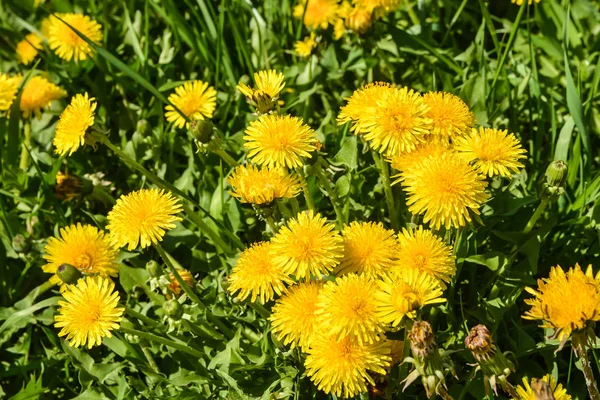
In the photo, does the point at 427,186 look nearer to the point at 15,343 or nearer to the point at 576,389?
the point at 576,389

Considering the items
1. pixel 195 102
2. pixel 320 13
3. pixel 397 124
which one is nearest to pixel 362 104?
pixel 397 124

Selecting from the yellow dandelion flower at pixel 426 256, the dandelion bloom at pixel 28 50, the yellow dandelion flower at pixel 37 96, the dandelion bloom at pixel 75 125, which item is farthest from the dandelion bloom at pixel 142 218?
the dandelion bloom at pixel 28 50

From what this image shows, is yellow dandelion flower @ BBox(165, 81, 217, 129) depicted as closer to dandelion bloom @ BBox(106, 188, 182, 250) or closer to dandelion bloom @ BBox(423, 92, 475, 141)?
dandelion bloom @ BBox(106, 188, 182, 250)

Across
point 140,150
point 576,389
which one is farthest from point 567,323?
point 140,150

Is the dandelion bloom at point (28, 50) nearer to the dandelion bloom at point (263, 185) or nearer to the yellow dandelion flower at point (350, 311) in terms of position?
the dandelion bloom at point (263, 185)

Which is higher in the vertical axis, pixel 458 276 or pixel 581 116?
pixel 581 116

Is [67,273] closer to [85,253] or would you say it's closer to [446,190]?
[85,253]
